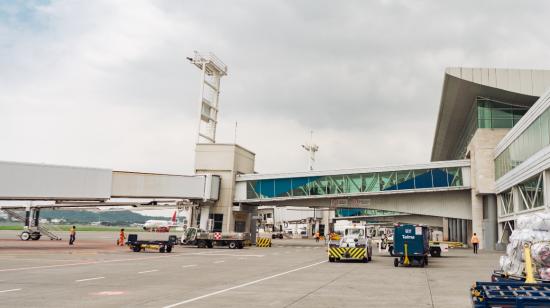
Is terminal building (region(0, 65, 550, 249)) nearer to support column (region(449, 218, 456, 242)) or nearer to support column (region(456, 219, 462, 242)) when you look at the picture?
support column (region(456, 219, 462, 242))

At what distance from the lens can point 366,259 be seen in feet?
99.7

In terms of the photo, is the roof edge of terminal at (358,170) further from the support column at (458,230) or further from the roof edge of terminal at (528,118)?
the support column at (458,230)

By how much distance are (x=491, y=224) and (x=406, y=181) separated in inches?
390

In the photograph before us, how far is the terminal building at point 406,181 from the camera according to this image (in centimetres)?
4778

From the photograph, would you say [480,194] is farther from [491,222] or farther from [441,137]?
[441,137]

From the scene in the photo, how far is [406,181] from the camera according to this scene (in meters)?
55.8

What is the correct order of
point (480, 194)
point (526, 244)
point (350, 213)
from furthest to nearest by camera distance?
point (350, 213)
point (480, 194)
point (526, 244)

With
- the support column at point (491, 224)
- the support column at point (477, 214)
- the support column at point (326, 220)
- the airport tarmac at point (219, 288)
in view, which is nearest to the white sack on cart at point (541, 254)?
the airport tarmac at point (219, 288)

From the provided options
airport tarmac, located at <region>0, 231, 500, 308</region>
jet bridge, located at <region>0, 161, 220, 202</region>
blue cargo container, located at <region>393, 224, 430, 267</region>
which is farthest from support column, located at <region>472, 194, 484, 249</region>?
airport tarmac, located at <region>0, 231, 500, 308</region>

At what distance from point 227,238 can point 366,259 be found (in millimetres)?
20497

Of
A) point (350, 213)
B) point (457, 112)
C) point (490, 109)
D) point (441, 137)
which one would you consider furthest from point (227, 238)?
point (350, 213)

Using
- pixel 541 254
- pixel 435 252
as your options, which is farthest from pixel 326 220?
pixel 541 254

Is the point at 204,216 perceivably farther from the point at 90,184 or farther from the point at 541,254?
the point at 541,254

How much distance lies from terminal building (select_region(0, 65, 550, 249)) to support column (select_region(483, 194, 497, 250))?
9cm
